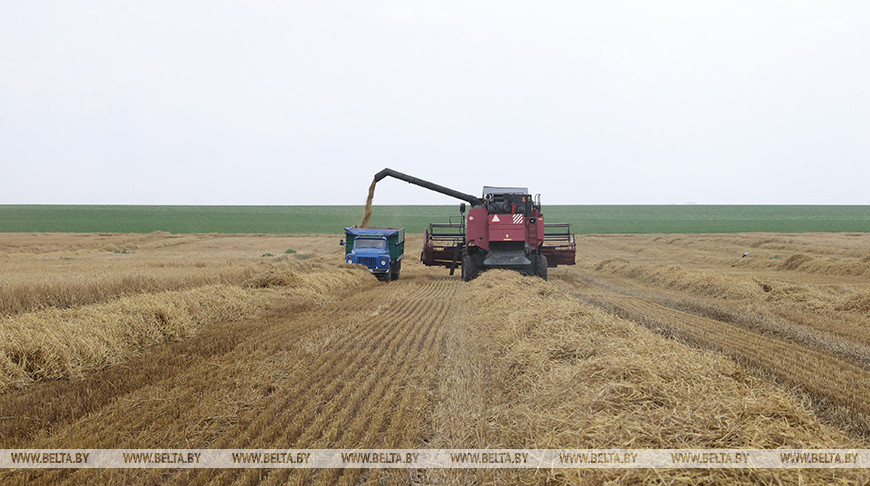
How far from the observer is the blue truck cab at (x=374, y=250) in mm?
20344

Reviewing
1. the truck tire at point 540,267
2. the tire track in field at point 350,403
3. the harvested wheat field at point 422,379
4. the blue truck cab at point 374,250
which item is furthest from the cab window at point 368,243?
the tire track in field at point 350,403

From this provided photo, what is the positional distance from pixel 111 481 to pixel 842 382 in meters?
7.70

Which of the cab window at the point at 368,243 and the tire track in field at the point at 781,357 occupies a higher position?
the cab window at the point at 368,243

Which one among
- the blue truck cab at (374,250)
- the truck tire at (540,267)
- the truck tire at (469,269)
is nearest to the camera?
the truck tire at (540,267)

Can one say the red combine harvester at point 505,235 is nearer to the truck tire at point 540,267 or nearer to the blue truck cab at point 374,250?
the truck tire at point 540,267

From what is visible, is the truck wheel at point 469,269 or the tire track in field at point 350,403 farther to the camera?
the truck wheel at point 469,269

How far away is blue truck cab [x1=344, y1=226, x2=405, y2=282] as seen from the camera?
20.3 metres

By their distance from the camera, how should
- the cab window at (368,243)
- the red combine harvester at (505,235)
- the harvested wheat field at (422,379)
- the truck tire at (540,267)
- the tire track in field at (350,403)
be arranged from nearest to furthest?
1. the harvested wheat field at (422,379)
2. the tire track in field at (350,403)
3. the red combine harvester at (505,235)
4. the truck tire at (540,267)
5. the cab window at (368,243)

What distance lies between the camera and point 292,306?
1273 centimetres

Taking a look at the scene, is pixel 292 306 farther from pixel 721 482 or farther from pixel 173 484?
pixel 721 482

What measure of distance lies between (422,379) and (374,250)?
1444 centimetres

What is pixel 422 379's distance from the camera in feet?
20.8

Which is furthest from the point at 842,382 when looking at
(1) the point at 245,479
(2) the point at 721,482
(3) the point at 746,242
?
(3) the point at 746,242

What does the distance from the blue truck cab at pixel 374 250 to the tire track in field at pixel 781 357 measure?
1069 cm
